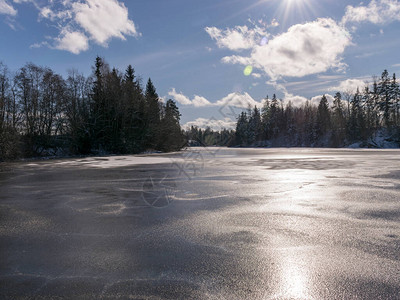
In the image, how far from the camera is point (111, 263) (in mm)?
3139

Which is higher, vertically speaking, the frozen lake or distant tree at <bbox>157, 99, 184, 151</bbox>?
distant tree at <bbox>157, 99, 184, 151</bbox>

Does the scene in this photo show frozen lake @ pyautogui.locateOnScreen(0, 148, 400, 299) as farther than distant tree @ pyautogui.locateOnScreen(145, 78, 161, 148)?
No

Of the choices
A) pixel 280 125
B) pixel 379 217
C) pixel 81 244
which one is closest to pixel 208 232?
pixel 81 244

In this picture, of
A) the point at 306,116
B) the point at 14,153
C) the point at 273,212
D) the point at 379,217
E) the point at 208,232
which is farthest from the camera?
the point at 306,116

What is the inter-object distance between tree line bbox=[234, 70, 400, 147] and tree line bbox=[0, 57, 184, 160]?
62109 mm

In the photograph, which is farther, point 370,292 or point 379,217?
point 379,217

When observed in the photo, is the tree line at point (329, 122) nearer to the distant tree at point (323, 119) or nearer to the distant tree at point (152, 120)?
the distant tree at point (323, 119)

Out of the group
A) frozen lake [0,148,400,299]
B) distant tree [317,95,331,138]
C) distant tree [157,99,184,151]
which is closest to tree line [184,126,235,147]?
distant tree [157,99,184,151]

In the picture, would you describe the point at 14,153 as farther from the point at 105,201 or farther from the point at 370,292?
the point at 370,292

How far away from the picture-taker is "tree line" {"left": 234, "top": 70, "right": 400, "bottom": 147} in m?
74.8

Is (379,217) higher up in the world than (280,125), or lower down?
lower down

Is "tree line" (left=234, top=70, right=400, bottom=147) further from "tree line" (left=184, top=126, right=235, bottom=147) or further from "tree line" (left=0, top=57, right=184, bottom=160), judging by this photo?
"tree line" (left=0, top=57, right=184, bottom=160)

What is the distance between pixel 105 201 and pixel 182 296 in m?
4.86

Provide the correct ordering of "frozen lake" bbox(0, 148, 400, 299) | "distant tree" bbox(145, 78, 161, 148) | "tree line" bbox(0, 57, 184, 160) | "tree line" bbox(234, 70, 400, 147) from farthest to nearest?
"tree line" bbox(234, 70, 400, 147) < "distant tree" bbox(145, 78, 161, 148) < "tree line" bbox(0, 57, 184, 160) < "frozen lake" bbox(0, 148, 400, 299)
